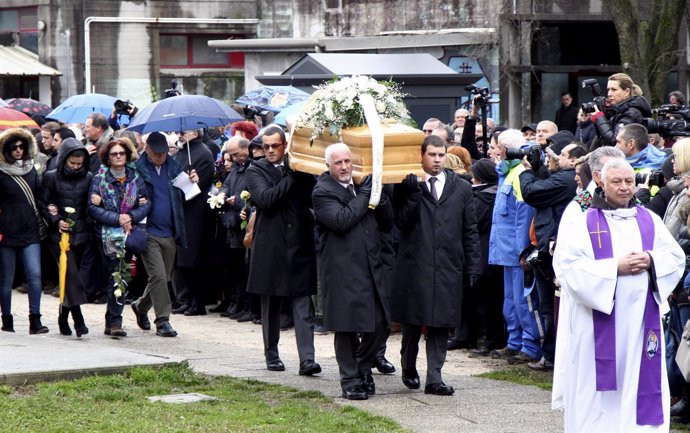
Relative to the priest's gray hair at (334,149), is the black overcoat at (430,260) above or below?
below

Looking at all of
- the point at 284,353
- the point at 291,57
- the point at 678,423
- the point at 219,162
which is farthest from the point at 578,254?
the point at 291,57

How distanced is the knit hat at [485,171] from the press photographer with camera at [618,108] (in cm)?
112

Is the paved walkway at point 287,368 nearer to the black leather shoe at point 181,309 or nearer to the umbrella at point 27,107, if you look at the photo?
the black leather shoe at point 181,309

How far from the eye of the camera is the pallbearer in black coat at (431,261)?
33.7 ft

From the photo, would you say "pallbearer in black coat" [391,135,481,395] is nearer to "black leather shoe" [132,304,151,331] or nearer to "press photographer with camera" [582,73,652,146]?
"press photographer with camera" [582,73,652,146]

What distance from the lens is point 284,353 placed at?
1256 cm

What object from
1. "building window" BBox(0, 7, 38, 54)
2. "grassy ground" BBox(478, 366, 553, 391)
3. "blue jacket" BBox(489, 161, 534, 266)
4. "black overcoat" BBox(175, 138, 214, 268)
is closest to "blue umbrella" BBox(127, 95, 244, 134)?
"black overcoat" BBox(175, 138, 214, 268)

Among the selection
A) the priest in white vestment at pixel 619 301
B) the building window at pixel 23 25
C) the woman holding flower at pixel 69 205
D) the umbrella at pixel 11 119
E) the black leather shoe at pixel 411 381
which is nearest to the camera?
the priest in white vestment at pixel 619 301

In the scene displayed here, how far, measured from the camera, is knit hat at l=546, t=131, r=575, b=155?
12291 mm

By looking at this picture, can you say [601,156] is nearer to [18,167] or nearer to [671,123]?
[671,123]

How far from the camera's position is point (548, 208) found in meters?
11.3

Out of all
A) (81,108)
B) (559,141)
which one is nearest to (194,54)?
(81,108)

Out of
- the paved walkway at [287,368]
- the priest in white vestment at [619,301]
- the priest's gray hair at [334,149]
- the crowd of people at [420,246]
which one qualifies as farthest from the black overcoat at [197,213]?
the priest in white vestment at [619,301]

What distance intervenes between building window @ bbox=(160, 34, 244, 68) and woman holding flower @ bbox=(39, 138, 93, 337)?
1870 cm
